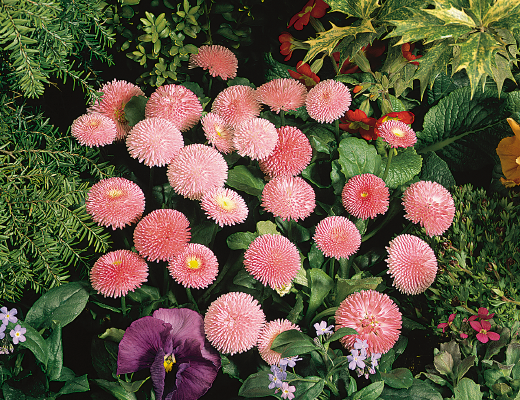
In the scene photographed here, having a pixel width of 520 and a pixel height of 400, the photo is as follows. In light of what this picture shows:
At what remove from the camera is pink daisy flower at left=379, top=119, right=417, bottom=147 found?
1.03m

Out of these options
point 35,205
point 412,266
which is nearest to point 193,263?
point 35,205

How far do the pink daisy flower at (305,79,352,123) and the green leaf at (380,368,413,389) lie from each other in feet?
1.88

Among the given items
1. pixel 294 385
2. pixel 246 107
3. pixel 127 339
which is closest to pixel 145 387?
pixel 127 339

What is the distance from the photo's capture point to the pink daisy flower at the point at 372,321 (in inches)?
33.4

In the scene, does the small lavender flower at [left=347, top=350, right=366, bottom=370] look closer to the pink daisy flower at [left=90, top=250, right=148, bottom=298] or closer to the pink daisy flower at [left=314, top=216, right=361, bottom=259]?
the pink daisy flower at [left=314, top=216, right=361, bottom=259]

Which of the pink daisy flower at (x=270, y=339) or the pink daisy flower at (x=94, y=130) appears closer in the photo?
the pink daisy flower at (x=270, y=339)

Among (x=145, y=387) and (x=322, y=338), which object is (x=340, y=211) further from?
(x=145, y=387)

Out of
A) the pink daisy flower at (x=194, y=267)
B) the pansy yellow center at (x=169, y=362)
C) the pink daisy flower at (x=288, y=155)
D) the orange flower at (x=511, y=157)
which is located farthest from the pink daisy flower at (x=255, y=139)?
the orange flower at (x=511, y=157)

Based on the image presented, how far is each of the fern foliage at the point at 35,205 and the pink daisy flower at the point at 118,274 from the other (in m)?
0.12

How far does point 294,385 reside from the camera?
84 cm

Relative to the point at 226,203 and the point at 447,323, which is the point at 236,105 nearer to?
the point at 226,203

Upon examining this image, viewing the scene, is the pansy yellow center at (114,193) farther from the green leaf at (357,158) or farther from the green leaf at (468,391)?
the green leaf at (468,391)

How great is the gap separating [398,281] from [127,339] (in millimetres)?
549

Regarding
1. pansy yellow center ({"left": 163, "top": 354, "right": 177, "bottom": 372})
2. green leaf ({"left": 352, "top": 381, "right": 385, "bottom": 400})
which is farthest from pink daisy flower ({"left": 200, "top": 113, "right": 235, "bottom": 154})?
green leaf ({"left": 352, "top": 381, "right": 385, "bottom": 400})
